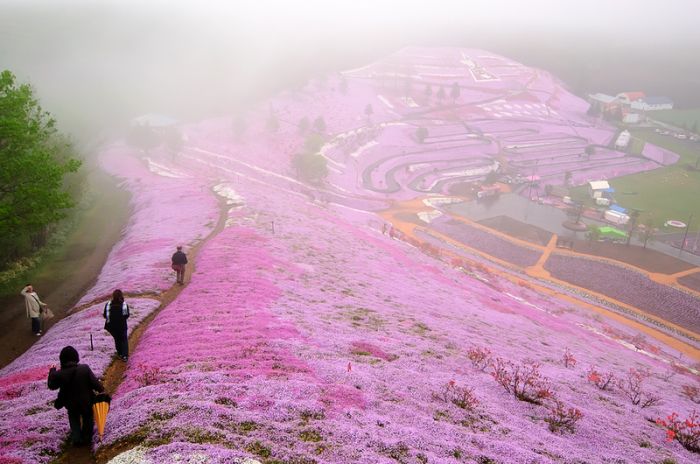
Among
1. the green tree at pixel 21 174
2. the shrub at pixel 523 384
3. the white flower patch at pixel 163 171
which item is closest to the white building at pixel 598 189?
the white flower patch at pixel 163 171

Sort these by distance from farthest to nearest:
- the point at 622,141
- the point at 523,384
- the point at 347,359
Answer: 1. the point at 622,141
2. the point at 523,384
3. the point at 347,359

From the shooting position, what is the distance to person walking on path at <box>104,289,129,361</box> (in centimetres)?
1981

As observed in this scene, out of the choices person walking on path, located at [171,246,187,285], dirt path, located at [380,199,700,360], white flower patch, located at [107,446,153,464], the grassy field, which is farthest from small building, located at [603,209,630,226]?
white flower patch, located at [107,446,153,464]

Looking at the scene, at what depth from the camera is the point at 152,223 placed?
4859 cm

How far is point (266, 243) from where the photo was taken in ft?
139

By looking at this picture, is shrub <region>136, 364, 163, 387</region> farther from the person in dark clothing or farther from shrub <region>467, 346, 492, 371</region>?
shrub <region>467, 346, 492, 371</region>

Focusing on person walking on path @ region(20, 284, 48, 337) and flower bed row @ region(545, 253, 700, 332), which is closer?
person walking on path @ region(20, 284, 48, 337)

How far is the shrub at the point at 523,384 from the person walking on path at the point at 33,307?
2574 cm

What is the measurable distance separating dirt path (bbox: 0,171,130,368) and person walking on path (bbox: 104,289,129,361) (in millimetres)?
9255

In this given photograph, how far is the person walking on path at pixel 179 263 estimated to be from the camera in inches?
1208

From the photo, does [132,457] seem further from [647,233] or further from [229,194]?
[647,233]

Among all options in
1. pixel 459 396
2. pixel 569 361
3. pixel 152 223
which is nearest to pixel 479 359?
pixel 459 396

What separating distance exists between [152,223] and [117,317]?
31.0 m

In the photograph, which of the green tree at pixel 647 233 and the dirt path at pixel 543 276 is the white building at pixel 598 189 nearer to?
the green tree at pixel 647 233
